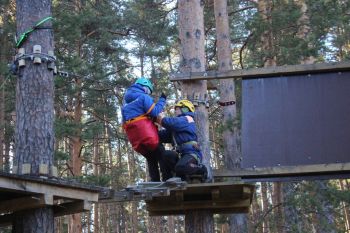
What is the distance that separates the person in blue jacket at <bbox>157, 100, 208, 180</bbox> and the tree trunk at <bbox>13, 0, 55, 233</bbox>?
140 centimetres

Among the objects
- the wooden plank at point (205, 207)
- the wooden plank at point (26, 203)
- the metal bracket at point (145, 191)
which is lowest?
the wooden plank at point (205, 207)

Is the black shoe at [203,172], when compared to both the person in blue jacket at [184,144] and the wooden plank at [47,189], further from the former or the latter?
the wooden plank at [47,189]

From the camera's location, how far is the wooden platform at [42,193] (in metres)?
5.20

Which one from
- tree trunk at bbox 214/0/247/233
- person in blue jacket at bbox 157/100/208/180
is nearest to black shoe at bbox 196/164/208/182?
person in blue jacket at bbox 157/100/208/180

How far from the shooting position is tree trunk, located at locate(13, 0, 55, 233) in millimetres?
5930

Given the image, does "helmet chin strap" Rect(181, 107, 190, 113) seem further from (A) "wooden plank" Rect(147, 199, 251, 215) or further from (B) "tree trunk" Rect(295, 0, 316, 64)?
(B) "tree trunk" Rect(295, 0, 316, 64)

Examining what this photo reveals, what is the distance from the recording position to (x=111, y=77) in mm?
17141

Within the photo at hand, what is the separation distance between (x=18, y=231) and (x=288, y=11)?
35.8 ft

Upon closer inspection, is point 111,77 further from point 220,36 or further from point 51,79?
point 51,79

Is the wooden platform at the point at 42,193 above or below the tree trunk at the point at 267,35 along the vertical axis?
below

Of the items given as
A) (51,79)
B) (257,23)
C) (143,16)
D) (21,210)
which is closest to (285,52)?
(257,23)

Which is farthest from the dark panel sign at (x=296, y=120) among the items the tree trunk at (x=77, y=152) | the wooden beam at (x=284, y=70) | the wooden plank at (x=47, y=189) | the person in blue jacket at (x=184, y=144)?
the tree trunk at (x=77, y=152)

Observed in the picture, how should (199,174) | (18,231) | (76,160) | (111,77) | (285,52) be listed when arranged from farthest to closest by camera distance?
(111,77) → (76,160) → (285,52) → (199,174) → (18,231)

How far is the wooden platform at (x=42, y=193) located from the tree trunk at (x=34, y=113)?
0.72 ft
